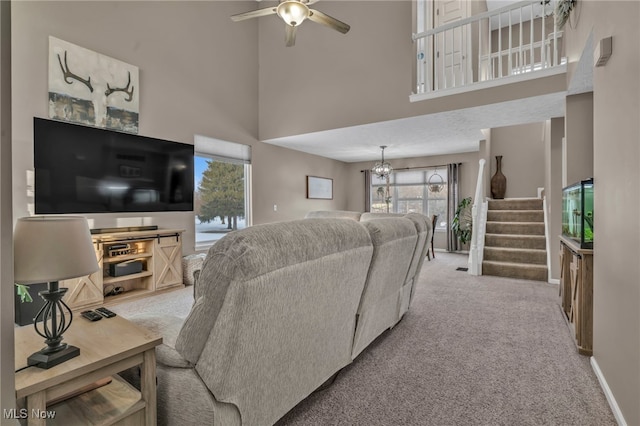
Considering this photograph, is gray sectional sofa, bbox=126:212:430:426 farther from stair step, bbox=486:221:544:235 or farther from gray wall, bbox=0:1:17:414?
stair step, bbox=486:221:544:235

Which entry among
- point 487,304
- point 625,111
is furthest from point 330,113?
point 625,111

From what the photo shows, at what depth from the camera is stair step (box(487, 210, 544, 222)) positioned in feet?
17.9

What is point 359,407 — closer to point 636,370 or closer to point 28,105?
point 636,370

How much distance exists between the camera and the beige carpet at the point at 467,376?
5.39 ft

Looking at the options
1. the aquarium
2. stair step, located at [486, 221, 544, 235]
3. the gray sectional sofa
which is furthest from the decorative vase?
the gray sectional sofa

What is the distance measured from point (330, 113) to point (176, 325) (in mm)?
4574

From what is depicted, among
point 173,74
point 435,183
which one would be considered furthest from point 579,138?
point 173,74

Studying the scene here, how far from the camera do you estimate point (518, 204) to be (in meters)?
5.80

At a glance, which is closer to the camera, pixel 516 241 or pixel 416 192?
pixel 516 241

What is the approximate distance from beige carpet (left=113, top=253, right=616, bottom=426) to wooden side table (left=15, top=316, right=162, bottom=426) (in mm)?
720

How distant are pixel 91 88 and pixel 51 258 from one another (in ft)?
11.6

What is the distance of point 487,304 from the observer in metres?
3.50

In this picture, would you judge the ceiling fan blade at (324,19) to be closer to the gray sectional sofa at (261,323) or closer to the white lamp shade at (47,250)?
the gray sectional sofa at (261,323)

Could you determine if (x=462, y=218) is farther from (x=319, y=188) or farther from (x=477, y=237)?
(x=319, y=188)
